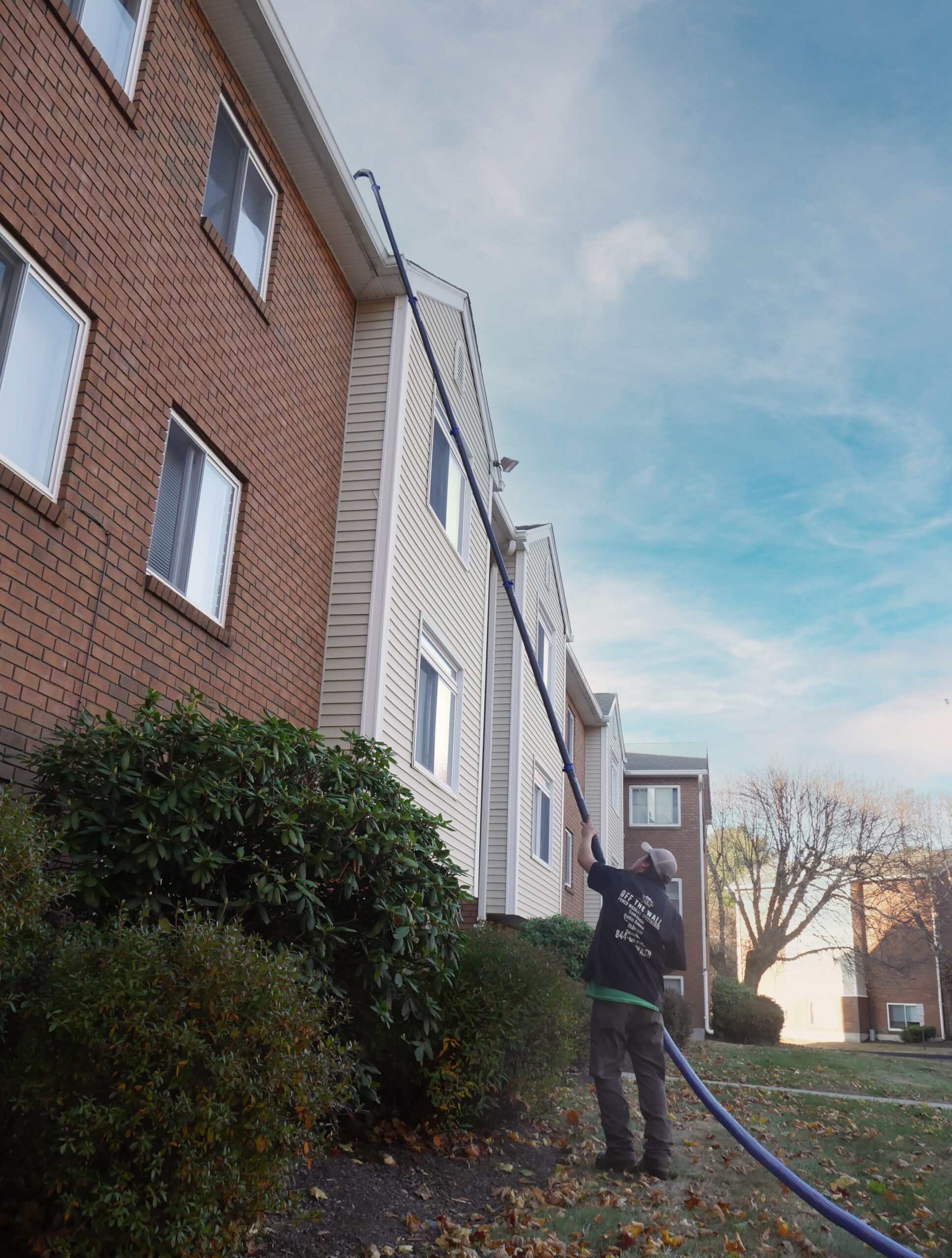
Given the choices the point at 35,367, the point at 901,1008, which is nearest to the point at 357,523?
the point at 35,367

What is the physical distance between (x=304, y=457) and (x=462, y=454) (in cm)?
165

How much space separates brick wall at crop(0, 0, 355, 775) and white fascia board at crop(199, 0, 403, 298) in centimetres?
Result: 17

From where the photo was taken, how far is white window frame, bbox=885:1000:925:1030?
46125 millimetres

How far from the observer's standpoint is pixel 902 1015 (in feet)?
153

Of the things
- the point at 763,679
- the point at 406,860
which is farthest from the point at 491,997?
the point at 763,679

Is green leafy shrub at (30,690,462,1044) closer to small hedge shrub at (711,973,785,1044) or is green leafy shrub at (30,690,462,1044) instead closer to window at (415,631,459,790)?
window at (415,631,459,790)

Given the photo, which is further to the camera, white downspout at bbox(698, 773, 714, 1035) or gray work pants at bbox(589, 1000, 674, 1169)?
→ white downspout at bbox(698, 773, 714, 1035)

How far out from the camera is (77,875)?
4902mm

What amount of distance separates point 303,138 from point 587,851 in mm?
7241

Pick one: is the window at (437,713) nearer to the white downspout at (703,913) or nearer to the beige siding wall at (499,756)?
the beige siding wall at (499,756)

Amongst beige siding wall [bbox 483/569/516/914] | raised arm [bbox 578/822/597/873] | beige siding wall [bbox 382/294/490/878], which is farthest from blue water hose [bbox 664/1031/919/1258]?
beige siding wall [bbox 483/569/516/914]

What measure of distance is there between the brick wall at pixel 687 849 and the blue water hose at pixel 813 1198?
1017 inches

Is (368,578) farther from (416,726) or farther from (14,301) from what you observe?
(14,301)

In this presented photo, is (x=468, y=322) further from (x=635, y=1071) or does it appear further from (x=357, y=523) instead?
(x=635, y=1071)
